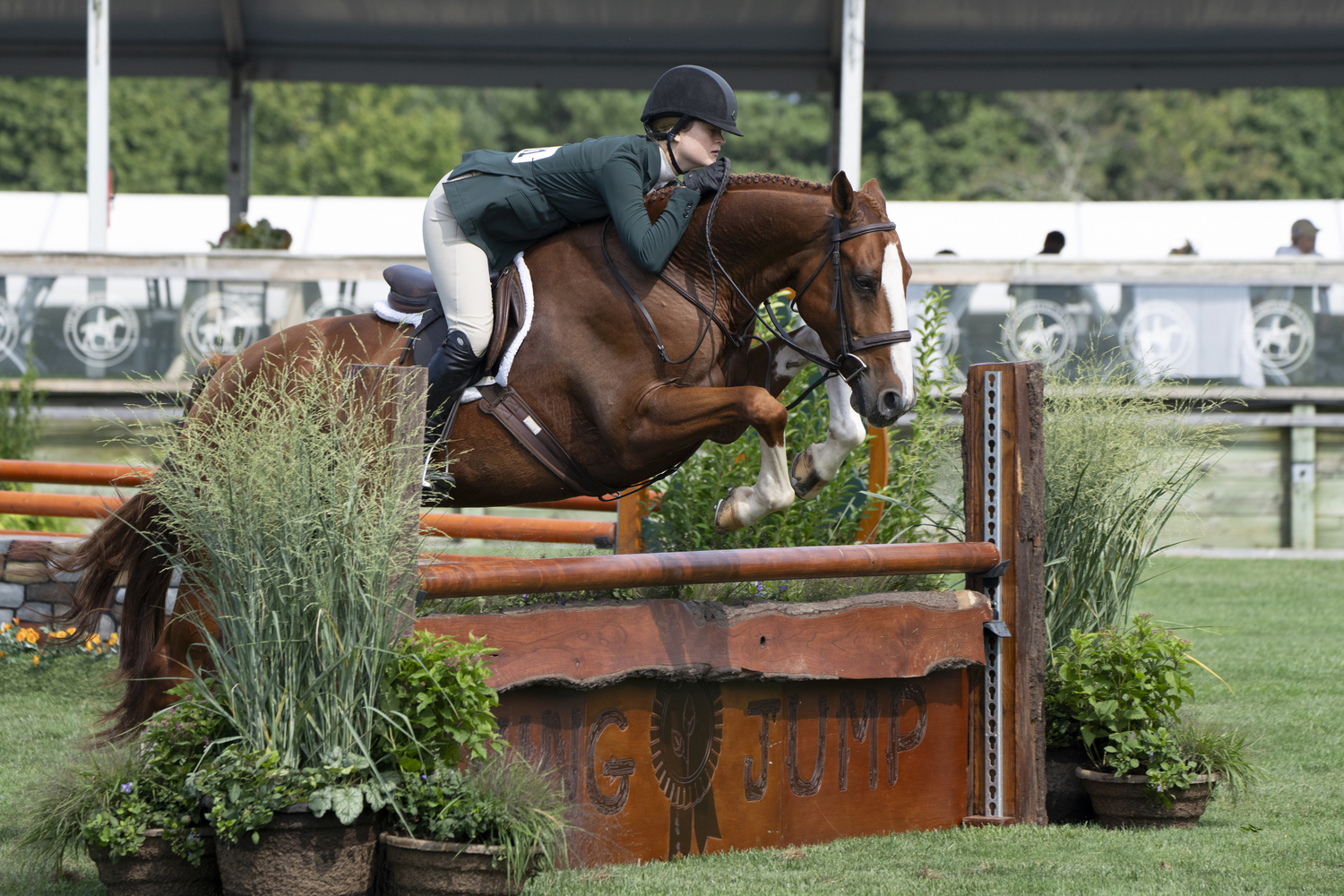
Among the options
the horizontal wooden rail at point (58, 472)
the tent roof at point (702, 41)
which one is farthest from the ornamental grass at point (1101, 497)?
the tent roof at point (702, 41)

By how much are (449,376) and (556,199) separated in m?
0.59

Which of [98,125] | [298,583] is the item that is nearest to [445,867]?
[298,583]

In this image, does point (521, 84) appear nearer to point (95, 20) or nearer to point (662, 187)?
point (95, 20)

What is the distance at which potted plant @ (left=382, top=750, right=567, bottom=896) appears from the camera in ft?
8.79

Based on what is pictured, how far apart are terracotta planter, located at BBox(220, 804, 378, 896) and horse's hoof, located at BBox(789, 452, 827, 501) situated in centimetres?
157

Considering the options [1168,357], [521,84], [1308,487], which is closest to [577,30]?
[521,84]

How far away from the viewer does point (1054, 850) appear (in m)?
3.54

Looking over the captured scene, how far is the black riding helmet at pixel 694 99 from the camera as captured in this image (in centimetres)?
371

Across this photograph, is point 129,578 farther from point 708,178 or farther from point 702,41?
point 702,41

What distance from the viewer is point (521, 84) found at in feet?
45.2

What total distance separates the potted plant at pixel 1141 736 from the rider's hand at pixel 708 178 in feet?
5.82

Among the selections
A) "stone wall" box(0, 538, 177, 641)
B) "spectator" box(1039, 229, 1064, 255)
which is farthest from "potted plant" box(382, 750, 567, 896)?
"spectator" box(1039, 229, 1064, 255)

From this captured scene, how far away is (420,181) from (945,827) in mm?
30884

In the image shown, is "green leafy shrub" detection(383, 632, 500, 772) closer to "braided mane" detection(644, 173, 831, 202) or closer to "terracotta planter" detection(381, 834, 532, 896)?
"terracotta planter" detection(381, 834, 532, 896)
